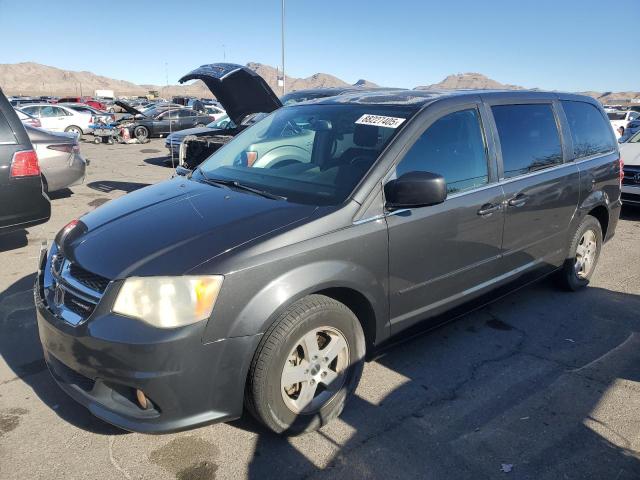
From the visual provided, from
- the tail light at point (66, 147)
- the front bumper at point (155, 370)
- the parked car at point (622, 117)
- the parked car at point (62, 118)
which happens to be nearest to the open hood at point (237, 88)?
the tail light at point (66, 147)

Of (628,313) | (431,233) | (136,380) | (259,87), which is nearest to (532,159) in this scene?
(431,233)

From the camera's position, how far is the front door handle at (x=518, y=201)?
11.7 feet

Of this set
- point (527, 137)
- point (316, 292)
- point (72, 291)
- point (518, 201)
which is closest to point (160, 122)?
point (527, 137)

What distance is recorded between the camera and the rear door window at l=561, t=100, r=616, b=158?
440 cm

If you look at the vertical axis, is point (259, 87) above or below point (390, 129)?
above

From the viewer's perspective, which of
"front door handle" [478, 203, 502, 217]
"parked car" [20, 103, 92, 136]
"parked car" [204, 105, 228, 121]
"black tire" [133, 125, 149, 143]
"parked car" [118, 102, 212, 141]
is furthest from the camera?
"parked car" [204, 105, 228, 121]

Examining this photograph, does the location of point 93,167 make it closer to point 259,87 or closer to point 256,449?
point 259,87

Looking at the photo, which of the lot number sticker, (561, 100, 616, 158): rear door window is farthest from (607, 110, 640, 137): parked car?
the lot number sticker

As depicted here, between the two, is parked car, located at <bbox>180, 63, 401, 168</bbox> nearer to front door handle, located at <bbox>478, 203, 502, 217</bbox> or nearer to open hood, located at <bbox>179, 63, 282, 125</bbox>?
open hood, located at <bbox>179, 63, 282, 125</bbox>

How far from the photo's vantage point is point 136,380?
217 cm

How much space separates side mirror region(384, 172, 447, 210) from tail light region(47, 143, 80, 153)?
262 inches

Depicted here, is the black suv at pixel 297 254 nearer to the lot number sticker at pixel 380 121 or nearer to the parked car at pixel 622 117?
the lot number sticker at pixel 380 121

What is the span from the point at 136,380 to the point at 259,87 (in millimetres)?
6253

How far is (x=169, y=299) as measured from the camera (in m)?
2.21
